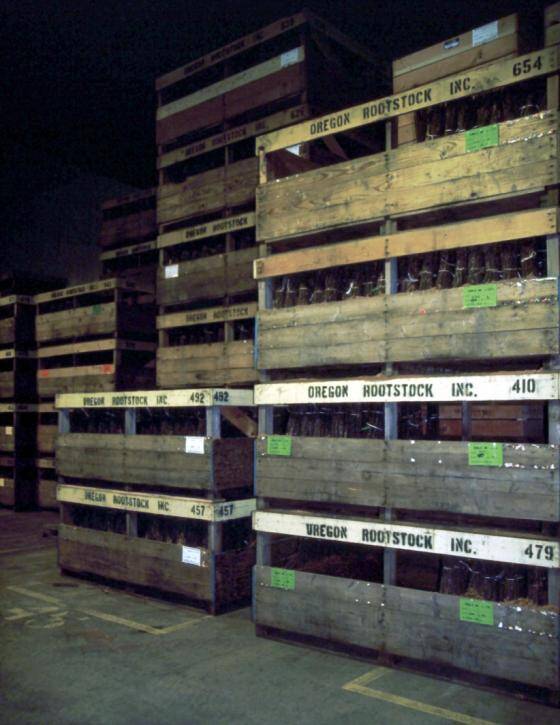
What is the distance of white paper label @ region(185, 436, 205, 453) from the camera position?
249 inches

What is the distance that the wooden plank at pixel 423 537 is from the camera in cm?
430

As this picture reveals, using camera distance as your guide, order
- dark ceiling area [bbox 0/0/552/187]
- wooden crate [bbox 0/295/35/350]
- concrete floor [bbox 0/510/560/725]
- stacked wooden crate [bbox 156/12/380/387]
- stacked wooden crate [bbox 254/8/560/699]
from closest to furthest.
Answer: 1. concrete floor [bbox 0/510/560/725]
2. stacked wooden crate [bbox 254/8/560/699]
3. stacked wooden crate [bbox 156/12/380/387]
4. dark ceiling area [bbox 0/0/552/187]
5. wooden crate [bbox 0/295/35/350]

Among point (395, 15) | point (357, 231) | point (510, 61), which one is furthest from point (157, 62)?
point (510, 61)

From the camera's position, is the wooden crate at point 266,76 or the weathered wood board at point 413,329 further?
the wooden crate at point 266,76

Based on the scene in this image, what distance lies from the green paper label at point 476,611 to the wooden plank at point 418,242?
2310 mm

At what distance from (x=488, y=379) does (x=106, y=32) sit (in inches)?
261

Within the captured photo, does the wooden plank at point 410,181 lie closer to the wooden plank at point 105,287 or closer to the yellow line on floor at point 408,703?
the yellow line on floor at point 408,703

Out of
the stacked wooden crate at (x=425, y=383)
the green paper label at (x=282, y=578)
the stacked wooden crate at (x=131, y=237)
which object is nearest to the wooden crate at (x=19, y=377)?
the stacked wooden crate at (x=131, y=237)

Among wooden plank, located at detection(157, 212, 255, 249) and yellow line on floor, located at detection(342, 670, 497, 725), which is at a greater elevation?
wooden plank, located at detection(157, 212, 255, 249)

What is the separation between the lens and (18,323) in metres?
12.2

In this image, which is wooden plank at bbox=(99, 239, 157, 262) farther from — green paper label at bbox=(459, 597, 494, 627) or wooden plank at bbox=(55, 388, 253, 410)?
green paper label at bbox=(459, 597, 494, 627)

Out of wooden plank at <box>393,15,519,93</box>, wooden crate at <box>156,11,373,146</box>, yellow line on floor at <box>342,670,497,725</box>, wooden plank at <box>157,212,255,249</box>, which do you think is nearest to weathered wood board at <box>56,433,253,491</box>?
yellow line on floor at <box>342,670,497,725</box>

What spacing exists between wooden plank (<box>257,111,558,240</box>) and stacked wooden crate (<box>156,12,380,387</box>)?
1127 millimetres

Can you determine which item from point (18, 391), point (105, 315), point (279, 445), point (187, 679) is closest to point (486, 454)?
point (279, 445)
